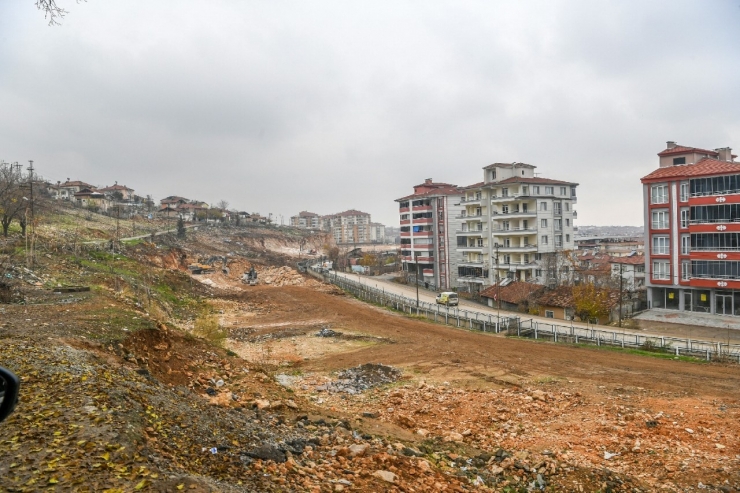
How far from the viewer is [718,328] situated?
3500cm

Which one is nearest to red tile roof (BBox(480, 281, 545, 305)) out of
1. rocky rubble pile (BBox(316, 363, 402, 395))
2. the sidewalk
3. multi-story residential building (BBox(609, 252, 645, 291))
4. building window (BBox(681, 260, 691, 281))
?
multi-story residential building (BBox(609, 252, 645, 291))

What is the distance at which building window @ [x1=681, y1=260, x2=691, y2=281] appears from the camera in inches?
1551

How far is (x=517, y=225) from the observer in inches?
2189

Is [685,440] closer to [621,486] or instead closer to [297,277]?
[621,486]

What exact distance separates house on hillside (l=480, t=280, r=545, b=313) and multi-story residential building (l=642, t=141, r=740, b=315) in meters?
9.26

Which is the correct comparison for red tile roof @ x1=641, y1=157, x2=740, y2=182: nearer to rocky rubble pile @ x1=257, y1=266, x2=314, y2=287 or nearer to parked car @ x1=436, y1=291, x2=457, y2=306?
parked car @ x1=436, y1=291, x2=457, y2=306

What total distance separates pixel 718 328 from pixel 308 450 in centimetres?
3509

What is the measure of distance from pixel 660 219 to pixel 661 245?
2.06m

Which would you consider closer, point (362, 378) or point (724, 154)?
point (362, 378)

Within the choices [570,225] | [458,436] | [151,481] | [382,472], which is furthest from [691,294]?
[151,481]

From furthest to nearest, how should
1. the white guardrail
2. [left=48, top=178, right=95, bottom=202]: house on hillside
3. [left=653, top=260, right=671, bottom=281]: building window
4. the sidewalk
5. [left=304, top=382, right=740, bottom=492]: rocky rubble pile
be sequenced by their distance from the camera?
1. [left=48, top=178, right=95, bottom=202]: house on hillside
2. [left=653, top=260, right=671, bottom=281]: building window
3. the sidewalk
4. the white guardrail
5. [left=304, top=382, right=740, bottom=492]: rocky rubble pile

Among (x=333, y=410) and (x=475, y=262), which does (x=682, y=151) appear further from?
(x=333, y=410)

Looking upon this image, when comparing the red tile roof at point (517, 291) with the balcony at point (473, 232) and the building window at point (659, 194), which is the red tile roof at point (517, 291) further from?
the building window at point (659, 194)

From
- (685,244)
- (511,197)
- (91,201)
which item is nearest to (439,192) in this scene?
(511,197)
